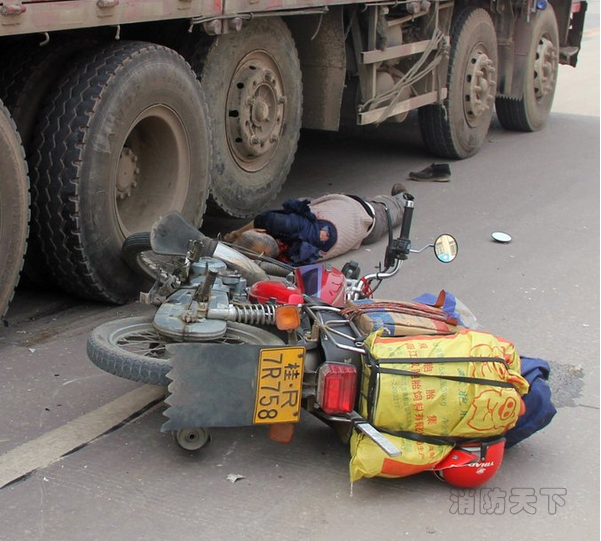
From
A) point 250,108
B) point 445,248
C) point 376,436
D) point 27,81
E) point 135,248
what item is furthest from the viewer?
point 250,108

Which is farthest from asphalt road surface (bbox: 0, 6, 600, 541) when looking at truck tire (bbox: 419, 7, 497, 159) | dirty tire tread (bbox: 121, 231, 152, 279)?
truck tire (bbox: 419, 7, 497, 159)

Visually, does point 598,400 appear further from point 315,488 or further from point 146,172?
point 146,172

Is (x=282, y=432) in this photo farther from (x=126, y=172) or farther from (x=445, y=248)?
(x=126, y=172)

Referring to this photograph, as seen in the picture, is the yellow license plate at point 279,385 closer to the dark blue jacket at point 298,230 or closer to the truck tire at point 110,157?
the truck tire at point 110,157

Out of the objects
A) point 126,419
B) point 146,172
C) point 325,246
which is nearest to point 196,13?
point 146,172

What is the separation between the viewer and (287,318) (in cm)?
366

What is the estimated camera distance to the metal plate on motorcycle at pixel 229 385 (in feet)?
11.1

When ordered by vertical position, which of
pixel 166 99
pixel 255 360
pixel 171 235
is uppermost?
pixel 166 99

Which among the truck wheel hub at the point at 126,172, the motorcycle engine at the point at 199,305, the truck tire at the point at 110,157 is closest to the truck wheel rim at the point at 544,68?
the truck tire at the point at 110,157

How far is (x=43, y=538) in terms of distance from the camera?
10.1 ft

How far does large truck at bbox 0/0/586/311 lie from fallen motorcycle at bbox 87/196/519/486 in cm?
81

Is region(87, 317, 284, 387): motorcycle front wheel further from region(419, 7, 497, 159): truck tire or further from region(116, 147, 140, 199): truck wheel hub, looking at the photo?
region(419, 7, 497, 159): truck tire

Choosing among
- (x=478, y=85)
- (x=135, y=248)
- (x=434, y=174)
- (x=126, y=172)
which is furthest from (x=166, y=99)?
(x=478, y=85)

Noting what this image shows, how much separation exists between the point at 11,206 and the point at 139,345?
919 millimetres
